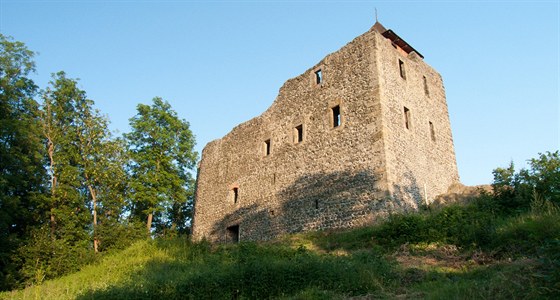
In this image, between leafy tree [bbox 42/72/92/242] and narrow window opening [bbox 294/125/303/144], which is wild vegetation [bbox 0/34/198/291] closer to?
leafy tree [bbox 42/72/92/242]

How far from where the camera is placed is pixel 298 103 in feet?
60.7

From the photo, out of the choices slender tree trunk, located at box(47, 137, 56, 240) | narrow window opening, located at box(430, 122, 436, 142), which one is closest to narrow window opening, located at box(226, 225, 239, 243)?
slender tree trunk, located at box(47, 137, 56, 240)

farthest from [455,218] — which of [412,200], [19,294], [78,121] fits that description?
[78,121]

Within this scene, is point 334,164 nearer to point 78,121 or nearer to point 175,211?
point 78,121

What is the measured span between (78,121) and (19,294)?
11.4 meters

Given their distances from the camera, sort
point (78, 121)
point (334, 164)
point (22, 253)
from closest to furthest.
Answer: point (22, 253), point (334, 164), point (78, 121)

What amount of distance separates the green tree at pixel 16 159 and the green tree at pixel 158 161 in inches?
206

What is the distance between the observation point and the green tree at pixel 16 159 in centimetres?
1440

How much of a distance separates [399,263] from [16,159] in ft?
46.3

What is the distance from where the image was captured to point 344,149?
51.4ft

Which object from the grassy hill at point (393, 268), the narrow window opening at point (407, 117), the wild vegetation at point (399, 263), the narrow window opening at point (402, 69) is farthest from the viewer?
the narrow window opening at point (402, 69)

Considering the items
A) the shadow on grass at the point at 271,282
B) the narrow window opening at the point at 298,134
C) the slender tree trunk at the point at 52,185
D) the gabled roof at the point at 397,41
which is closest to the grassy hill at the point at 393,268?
the shadow on grass at the point at 271,282

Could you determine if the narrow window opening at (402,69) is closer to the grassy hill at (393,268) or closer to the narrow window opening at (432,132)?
the narrow window opening at (432,132)

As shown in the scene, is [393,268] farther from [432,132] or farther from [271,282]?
[432,132]
